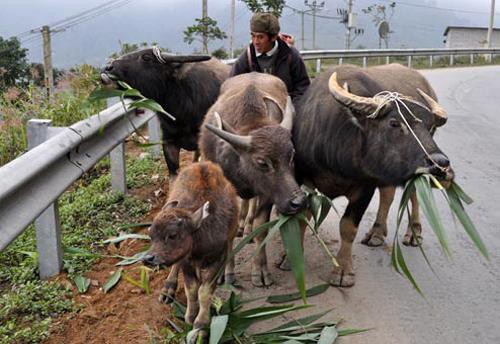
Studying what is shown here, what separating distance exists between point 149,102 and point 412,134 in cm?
252

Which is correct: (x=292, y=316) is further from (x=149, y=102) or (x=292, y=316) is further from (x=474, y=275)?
(x=149, y=102)

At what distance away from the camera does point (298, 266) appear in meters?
3.91

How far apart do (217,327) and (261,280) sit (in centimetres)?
131

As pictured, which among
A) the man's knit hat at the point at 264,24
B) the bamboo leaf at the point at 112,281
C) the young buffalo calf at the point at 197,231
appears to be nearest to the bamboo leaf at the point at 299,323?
the young buffalo calf at the point at 197,231

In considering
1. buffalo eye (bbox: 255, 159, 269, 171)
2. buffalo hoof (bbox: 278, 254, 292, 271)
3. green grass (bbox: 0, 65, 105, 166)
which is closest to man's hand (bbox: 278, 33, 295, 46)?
green grass (bbox: 0, 65, 105, 166)


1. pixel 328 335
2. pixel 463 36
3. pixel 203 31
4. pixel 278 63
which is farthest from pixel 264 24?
pixel 463 36

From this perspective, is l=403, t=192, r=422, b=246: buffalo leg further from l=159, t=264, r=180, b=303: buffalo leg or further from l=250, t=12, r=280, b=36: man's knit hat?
l=159, t=264, r=180, b=303: buffalo leg

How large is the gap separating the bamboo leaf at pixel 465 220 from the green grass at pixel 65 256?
2.78 meters

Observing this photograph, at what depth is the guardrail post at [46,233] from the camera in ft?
14.4

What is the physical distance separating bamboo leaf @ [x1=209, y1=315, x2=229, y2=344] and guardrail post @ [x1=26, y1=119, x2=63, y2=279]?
4.75 feet

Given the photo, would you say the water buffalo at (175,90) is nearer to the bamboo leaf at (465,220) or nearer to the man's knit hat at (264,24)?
the man's knit hat at (264,24)

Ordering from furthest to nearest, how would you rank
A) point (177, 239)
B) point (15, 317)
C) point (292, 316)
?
1. point (292, 316)
2. point (15, 317)
3. point (177, 239)

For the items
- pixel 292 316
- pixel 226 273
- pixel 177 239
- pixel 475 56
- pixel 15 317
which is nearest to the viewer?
pixel 177 239

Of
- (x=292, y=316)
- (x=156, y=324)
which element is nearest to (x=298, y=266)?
(x=292, y=316)
